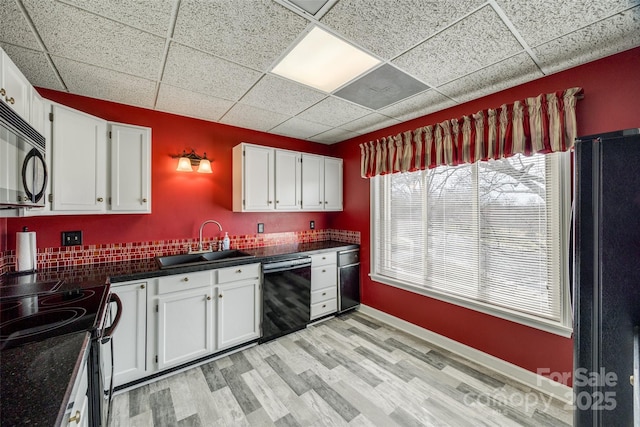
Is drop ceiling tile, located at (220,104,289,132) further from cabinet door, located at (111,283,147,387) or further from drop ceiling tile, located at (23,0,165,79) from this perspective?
cabinet door, located at (111,283,147,387)

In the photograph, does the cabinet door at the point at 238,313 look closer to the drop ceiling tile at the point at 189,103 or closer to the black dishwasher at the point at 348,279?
the black dishwasher at the point at 348,279

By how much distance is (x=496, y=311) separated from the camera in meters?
2.27

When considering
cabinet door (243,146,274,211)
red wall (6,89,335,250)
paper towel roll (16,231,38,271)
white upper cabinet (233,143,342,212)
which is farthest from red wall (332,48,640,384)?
paper towel roll (16,231,38,271)

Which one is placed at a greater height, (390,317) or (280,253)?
(280,253)

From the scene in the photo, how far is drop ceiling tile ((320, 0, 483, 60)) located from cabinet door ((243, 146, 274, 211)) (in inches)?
70.4

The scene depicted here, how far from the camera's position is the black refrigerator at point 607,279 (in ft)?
2.76

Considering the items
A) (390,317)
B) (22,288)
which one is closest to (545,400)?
(390,317)

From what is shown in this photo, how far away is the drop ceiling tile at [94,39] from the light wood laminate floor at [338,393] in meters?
2.45

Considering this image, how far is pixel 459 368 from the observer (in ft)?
7.59

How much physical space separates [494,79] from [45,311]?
10.8 feet

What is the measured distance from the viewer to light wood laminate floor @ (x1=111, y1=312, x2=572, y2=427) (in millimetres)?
1765

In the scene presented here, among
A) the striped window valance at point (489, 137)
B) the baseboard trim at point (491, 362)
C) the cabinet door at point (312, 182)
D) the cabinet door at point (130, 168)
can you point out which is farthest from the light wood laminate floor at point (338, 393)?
the striped window valance at point (489, 137)

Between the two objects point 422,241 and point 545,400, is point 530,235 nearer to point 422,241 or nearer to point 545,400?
point 422,241

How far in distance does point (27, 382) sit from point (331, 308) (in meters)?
2.89
